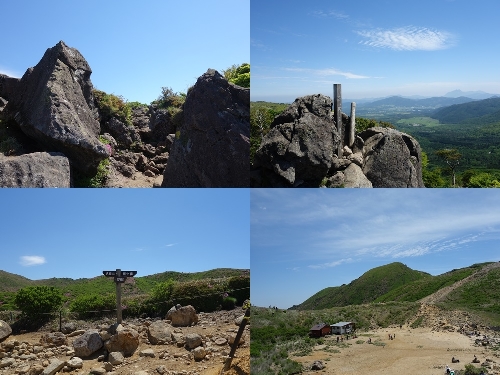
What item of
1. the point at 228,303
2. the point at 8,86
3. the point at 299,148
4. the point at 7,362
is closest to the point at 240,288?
the point at 228,303

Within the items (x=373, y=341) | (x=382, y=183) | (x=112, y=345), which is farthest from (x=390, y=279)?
(x=112, y=345)

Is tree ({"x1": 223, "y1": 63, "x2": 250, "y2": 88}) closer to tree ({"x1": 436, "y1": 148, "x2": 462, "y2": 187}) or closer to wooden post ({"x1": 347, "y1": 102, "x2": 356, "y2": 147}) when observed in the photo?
wooden post ({"x1": 347, "y1": 102, "x2": 356, "y2": 147})

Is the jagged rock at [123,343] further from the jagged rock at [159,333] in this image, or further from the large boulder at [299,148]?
the large boulder at [299,148]

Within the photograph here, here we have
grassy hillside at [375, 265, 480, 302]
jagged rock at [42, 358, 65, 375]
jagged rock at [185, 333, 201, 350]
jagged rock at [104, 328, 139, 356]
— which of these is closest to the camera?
jagged rock at [42, 358, 65, 375]

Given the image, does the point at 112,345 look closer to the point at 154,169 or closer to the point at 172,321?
the point at 172,321

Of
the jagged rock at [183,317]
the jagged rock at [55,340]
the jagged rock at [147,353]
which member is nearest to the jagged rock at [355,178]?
the jagged rock at [183,317]

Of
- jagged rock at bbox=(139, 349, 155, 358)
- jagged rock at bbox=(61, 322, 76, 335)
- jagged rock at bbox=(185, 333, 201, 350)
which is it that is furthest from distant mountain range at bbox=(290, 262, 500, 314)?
jagged rock at bbox=(139, 349, 155, 358)
